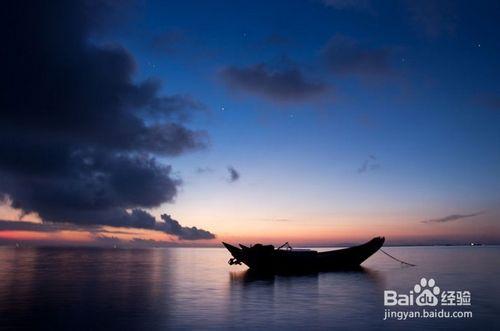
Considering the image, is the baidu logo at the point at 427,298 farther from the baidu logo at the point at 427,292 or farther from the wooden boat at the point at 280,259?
the wooden boat at the point at 280,259

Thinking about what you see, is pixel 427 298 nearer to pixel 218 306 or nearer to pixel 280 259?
pixel 218 306

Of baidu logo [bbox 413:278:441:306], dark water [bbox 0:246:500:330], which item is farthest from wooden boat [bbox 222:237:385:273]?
baidu logo [bbox 413:278:441:306]

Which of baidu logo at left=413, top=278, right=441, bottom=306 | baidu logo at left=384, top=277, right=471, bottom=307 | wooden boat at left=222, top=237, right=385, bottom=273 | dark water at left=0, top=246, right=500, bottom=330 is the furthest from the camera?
wooden boat at left=222, top=237, right=385, bottom=273

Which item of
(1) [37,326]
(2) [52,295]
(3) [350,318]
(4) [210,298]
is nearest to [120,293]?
(2) [52,295]

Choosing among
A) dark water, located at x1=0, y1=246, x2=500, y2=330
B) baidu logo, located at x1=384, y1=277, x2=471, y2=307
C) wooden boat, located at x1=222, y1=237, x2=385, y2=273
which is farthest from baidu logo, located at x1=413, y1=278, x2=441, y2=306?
wooden boat, located at x1=222, y1=237, x2=385, y2=273

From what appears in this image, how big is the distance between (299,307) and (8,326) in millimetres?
19012

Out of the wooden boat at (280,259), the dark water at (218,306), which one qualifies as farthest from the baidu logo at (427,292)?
the wooden boat at (280,259)

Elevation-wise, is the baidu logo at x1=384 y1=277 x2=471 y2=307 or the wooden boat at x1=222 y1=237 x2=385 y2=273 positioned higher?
the wooden boat at x1=222 y1=237 x2=385 y2=273

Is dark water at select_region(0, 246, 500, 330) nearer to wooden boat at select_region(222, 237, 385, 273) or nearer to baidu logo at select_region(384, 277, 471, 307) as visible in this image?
baidu logo at select_region(384, 277, 471, 307)

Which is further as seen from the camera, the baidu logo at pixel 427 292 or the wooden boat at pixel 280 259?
the wooden boat at pixel 280 259

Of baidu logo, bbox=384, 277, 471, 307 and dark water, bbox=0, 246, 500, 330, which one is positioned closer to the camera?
dark water, bbox=0, 246, 500, 330

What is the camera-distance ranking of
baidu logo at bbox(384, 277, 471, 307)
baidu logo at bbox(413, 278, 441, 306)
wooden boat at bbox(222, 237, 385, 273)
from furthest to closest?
wooden boat at bbox(222, 237, 385, 273)
baidu logo at bbox(384, 277, 471, 307)
baidu logo at bbox(413, 278, 441, 306)

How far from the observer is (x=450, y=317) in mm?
26984

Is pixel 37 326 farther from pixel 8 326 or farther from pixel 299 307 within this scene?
pixel 299 307
